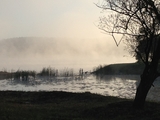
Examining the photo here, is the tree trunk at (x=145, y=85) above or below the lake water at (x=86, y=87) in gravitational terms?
above

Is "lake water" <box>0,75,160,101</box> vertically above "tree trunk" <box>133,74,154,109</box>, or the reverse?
"tree trunk" <box>133,74,154,109</box>

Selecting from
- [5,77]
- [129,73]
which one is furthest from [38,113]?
[129,73]

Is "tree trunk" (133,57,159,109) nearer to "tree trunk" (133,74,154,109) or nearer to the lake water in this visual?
"tree trunk" (133,74,154,109)

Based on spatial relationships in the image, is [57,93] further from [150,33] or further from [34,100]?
[150,33]

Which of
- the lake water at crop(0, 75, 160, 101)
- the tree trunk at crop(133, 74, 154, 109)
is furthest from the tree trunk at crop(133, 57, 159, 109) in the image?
the lake water at crop(0, 75, 160, 101)

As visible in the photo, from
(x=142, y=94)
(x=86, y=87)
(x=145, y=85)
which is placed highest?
(x=145, y=85)

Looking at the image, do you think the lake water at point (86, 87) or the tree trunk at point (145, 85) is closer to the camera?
the tree trunk at point (145, 85)

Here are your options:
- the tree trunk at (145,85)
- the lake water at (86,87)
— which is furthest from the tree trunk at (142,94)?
the lake water at (86,87)

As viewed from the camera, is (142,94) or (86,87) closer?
(142,94)

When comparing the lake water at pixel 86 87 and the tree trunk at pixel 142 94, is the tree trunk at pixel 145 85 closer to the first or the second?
the tree trunk at pixel 142 94

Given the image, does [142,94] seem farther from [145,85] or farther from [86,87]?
[86,87]

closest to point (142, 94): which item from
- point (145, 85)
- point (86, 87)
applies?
point (145, 85)

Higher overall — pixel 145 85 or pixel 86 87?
pixel 145 85

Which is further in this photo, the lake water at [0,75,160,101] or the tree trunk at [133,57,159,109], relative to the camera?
the lake water at [0,75,160,101]
